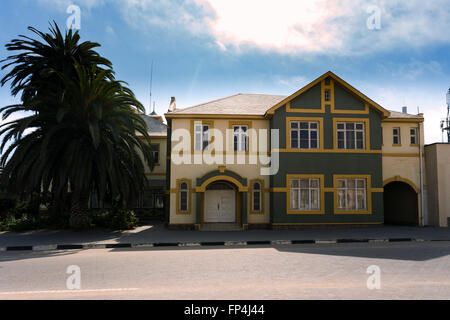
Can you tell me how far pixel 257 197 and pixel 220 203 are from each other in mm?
2353

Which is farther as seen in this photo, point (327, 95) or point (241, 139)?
point (241, 139)

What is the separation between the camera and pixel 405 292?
612 cm

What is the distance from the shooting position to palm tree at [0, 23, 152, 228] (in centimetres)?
1589

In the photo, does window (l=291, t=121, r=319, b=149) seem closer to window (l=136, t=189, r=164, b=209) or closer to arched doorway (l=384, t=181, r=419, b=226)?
arched doorway (l=384, t=181, r=419, b=226)

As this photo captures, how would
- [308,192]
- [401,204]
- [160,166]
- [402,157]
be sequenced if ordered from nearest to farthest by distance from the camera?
1. [308,192]
2. [402,157]
3. [401,204]
4. [160,166]

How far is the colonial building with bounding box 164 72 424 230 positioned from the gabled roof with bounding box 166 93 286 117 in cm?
13

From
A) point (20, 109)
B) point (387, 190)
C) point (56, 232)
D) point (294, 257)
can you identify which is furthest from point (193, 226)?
point (387, 190)

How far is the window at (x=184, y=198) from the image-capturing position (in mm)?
19188

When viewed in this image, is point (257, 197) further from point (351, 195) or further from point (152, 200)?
point (152, 200)

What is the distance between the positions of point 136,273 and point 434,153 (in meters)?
19.4

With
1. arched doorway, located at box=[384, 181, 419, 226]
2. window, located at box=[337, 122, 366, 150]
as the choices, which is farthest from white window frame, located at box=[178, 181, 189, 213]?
arched doorway, located at box=[384, 181, 419, 226]

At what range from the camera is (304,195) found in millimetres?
18953

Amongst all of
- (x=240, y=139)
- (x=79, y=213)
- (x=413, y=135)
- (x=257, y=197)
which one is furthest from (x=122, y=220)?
(x=413, y=135)

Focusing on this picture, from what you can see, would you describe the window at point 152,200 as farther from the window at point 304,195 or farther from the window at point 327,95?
the window at point 327,95
